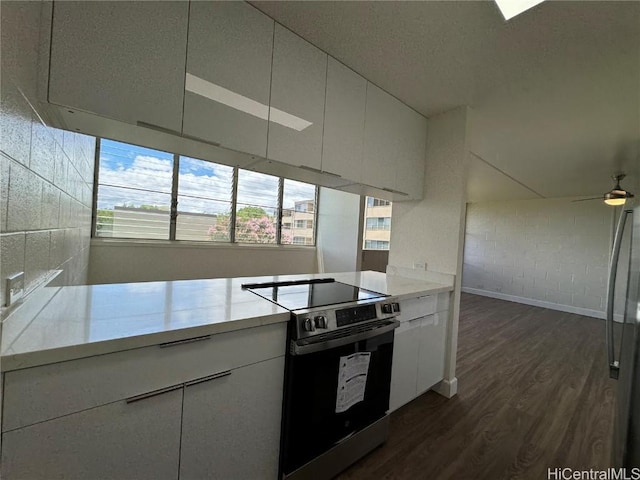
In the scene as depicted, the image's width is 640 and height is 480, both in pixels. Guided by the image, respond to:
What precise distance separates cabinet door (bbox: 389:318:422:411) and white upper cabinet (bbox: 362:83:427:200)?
1.04 meters

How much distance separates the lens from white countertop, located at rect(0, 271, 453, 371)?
757 millimetres

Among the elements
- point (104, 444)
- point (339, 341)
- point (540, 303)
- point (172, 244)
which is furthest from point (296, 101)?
point (540, 303)

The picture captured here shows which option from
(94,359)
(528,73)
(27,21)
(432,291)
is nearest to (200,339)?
(94,359)

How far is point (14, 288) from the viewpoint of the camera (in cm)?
83

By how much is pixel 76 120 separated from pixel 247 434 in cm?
143

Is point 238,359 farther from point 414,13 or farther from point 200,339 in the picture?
point 414,13

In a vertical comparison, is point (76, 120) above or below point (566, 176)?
below

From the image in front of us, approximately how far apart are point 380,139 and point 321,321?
4.62ft

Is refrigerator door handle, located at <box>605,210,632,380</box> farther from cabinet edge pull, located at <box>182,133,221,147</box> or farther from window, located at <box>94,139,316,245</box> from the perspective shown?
window, located at <box>94,139,316,245</box>

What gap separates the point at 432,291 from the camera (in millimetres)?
2020

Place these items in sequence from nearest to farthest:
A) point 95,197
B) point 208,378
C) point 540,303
→ 1. point 208,378
2. point 95,197
3. point 540,303

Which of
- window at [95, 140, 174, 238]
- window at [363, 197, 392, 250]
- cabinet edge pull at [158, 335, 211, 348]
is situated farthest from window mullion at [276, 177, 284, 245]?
cabinet edge pull at [158, 335, 211, 348]

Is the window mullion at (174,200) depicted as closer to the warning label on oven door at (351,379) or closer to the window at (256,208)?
the window at (256,208)

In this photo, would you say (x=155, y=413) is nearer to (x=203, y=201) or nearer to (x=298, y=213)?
(x=203, y=201)
